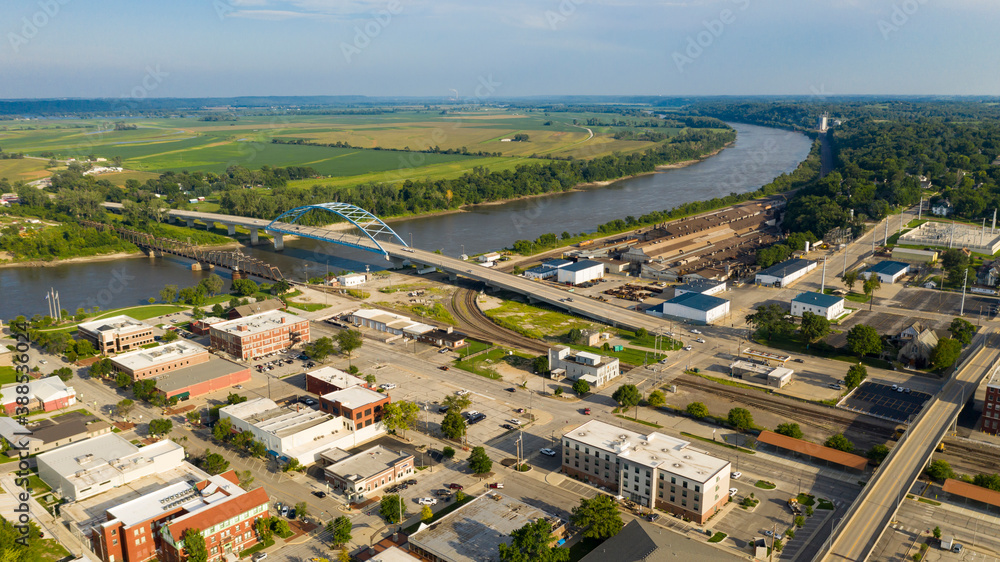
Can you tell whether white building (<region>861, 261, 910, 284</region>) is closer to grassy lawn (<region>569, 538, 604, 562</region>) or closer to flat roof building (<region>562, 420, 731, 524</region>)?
flat roof building (<region>562, 420, 731, 524</region>)

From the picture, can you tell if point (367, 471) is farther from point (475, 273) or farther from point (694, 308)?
point (475, 273)

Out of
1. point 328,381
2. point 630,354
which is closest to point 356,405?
point 328,381

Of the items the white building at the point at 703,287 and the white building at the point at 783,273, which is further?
the white building at the point at 783,273

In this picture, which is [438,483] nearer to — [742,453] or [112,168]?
[742,453]

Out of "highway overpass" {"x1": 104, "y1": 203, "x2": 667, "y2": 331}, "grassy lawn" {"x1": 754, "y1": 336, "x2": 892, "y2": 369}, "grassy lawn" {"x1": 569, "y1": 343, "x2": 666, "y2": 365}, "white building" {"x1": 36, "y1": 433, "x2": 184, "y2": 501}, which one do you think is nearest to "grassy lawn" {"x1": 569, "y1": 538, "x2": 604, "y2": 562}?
"white building" {"x1": 36, "y1": 433, "x2": 184, "y2": 501}

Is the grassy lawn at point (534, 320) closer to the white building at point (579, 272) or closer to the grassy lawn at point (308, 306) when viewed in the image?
the white building at point (579, 272)

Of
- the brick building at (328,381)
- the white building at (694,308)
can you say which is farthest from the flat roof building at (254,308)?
the white building at (694,308)
